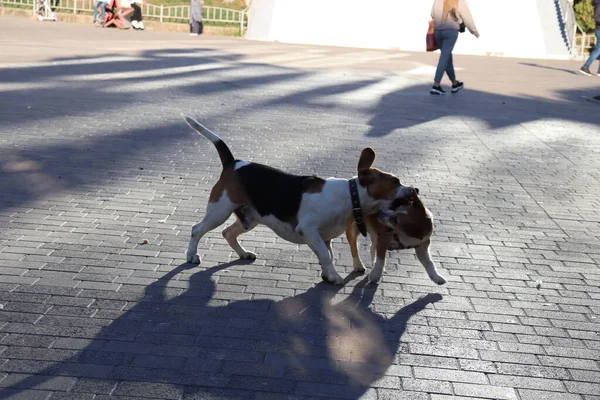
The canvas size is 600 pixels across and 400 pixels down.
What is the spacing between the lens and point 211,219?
5.73m

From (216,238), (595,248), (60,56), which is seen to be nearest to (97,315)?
(216,238)

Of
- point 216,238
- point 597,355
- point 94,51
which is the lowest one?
point 94,51

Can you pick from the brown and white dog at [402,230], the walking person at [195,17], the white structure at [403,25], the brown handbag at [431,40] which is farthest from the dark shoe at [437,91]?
the walking person at [195,17]

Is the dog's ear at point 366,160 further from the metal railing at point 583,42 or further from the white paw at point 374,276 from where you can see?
the metal railing at point 583,42

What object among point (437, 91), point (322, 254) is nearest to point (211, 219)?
point (322, 254)

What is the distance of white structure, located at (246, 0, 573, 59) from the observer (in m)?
30.8

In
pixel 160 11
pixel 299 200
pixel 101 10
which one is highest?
pixel 299 200

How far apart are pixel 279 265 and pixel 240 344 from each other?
1490mm

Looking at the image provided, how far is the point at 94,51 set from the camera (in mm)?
20484

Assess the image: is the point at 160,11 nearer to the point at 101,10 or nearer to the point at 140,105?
the point at 101,10

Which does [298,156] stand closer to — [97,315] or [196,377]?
[97,315]

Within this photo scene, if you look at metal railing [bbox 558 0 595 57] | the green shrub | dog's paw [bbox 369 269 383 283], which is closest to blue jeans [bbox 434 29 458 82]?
dog's paw [bbox 369 269 383 283]

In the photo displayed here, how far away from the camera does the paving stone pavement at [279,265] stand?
417 centimetres

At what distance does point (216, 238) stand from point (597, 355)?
3.02 metres
